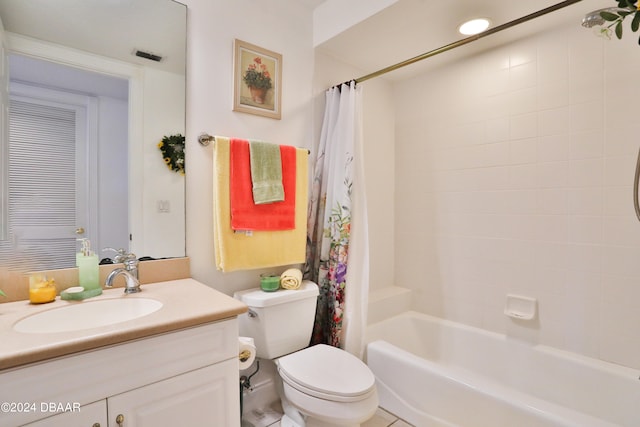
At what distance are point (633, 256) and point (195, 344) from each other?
203 centimetres

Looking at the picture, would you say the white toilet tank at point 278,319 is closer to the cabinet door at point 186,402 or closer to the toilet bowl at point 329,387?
the toilet bowl at point 329,387

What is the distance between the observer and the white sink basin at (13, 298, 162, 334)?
1037 millimetres

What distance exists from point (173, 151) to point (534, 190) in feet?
6.55

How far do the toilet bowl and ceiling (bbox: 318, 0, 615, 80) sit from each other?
1781 mm

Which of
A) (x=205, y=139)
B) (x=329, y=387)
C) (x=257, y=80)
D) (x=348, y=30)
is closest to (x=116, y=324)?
(x=329, y=387)

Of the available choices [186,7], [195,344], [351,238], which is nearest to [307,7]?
[186,7]

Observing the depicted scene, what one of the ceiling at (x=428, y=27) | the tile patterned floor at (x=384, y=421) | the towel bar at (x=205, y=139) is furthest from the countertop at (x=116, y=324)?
the ceiling at (x=428, y=27)

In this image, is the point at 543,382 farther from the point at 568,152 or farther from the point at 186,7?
the point at 186,7

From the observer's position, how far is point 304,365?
1494 millimetres

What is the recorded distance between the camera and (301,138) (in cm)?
204

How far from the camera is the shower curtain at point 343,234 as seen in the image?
1861 mm

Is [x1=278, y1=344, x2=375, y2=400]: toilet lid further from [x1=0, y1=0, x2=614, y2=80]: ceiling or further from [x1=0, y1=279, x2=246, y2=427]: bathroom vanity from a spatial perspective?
[x1=0, y1=0, x2=614, y2=80]: ceiling

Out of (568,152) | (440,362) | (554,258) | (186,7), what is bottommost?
(440,362)

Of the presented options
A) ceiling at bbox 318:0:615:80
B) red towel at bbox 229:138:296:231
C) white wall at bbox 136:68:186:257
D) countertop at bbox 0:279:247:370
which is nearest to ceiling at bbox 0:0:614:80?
ceiling at bbox 318:0:615:80
